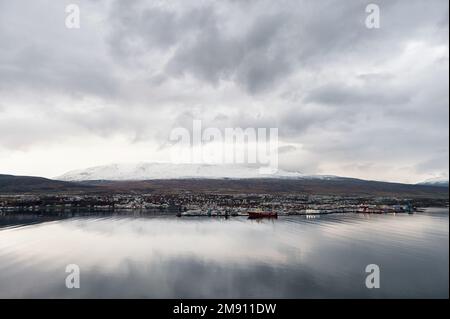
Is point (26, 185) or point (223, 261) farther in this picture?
point (26, 185)

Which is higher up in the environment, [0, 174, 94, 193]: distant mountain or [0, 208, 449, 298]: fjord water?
[0, 174, 94, 193]: distant mountain

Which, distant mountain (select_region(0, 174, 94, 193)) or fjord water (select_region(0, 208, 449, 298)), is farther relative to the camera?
distant mountain (select_region(0, 174, 94, 193))

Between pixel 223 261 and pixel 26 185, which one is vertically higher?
pixel 26 185

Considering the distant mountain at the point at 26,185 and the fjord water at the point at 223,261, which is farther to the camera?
the distant mountain at the point at 26,185

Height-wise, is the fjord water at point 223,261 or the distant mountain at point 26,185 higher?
the distant mountain at point 26,185
